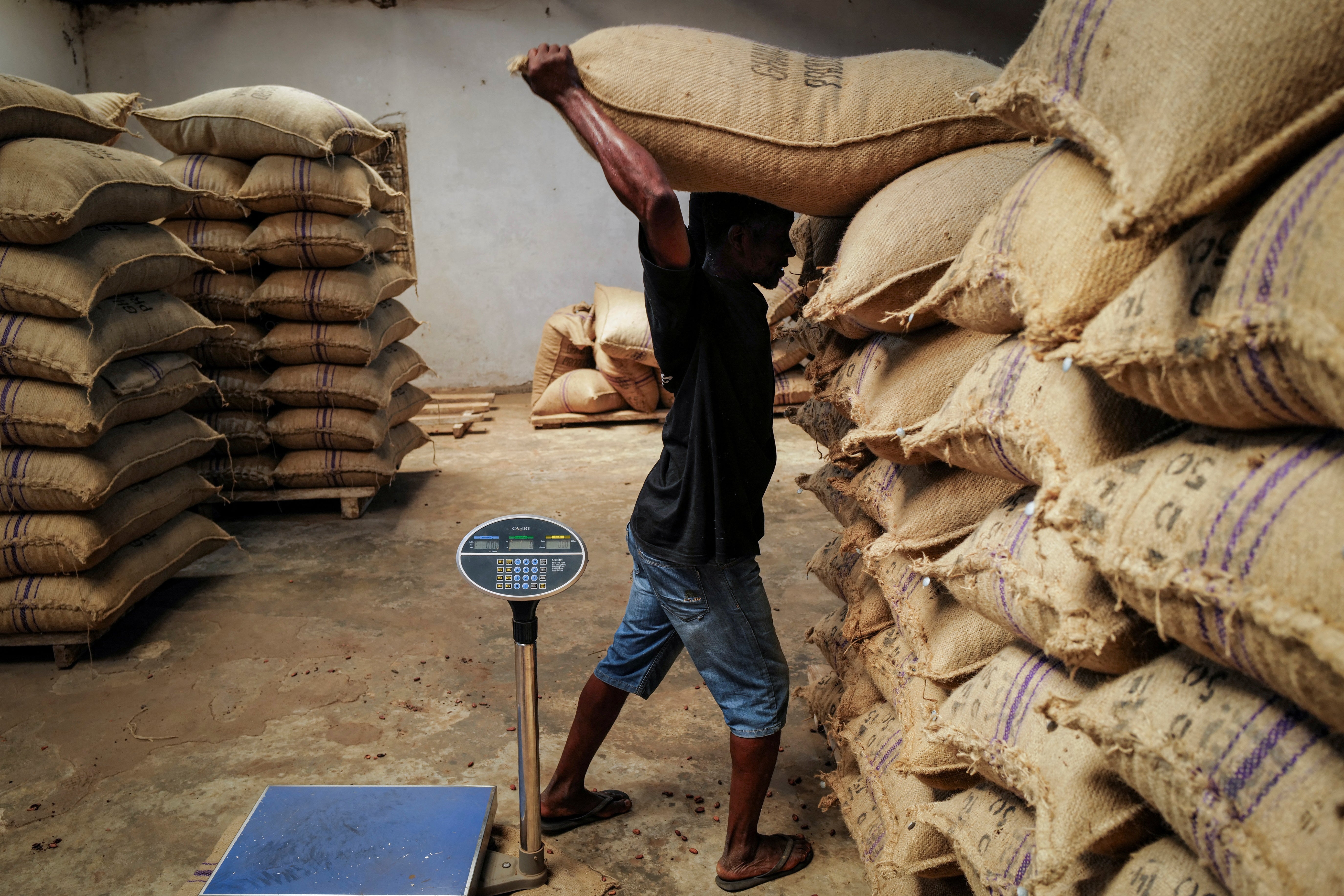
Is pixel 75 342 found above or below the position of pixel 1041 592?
below

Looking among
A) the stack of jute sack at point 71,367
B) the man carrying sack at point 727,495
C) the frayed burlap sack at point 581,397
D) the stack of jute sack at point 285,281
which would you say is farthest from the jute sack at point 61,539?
the frayed burlap sack at point 581,397

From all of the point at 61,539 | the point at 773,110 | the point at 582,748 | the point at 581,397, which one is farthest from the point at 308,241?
the point at 773,110

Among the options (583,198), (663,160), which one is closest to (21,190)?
(663,160)

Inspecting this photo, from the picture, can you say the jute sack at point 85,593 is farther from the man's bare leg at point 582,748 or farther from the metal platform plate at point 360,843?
the man's bare leg at point 582,748

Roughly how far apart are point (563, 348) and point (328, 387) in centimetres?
303

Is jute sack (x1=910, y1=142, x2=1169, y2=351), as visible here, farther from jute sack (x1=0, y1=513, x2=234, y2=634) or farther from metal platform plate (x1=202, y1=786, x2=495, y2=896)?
jute sack (x1=0, y1=513, x2=234, y2=634)

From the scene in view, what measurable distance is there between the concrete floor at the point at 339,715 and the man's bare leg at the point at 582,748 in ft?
0.25

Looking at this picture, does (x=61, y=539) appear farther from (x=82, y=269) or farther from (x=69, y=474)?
(x=82, y=269)

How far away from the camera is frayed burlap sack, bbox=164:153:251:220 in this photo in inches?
184

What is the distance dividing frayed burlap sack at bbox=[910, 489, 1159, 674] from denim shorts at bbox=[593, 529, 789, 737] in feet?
1.75

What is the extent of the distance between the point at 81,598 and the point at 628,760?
6.84 ft

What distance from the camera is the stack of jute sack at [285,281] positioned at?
182 inches

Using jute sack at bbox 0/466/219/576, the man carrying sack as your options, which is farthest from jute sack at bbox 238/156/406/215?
the man carrying sack

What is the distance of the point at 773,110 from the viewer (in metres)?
1.78
